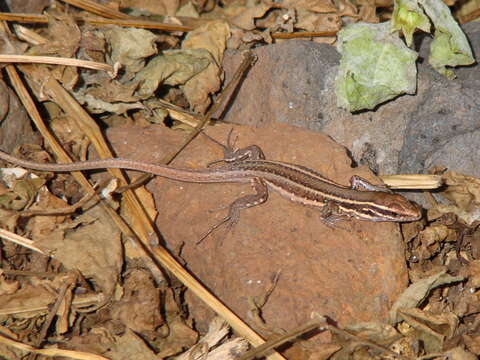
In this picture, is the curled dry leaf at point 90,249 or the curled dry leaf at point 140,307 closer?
the curled dry leaf at point 140,307

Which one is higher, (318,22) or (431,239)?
(318,22)

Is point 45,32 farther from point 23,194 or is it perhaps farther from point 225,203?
point 225,203

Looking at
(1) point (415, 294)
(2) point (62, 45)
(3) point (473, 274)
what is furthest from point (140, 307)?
(3) point (473, 274)

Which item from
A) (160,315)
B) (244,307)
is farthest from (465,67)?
(160,315)

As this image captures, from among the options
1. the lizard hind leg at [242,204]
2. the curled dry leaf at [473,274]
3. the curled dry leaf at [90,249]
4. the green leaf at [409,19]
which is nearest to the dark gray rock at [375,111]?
the green leaf at [409,19]

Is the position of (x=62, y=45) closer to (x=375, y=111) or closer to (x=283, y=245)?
(x=283, y=245)

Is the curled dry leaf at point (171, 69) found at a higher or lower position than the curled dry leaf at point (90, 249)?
higher

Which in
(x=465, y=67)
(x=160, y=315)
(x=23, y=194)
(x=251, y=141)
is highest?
(x=465, y=67)

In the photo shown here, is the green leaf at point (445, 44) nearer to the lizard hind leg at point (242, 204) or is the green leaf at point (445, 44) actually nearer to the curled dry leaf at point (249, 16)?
the curled dry leaf at point (249, 16)
